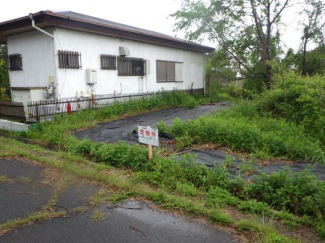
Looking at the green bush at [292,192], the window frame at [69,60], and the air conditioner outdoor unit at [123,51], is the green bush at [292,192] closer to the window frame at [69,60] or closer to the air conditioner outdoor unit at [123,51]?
the window frame at [69,60]

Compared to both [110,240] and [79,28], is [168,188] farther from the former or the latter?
[79,28]

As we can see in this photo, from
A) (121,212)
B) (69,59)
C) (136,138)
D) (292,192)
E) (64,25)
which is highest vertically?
(64,25)

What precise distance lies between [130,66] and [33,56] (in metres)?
3.98

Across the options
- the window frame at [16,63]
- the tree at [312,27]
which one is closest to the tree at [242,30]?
the tree at [312,27]

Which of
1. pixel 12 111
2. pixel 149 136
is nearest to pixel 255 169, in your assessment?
pixel 149 136

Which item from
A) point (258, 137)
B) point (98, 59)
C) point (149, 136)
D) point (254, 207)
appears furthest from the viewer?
point (98, 59)

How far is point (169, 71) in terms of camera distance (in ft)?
46.3

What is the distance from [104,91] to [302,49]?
1131cm

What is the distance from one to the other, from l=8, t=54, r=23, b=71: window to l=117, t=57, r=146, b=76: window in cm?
381

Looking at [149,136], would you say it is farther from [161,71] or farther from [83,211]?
[161,71]

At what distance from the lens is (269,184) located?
3393mm

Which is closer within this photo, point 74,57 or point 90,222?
point 90,222

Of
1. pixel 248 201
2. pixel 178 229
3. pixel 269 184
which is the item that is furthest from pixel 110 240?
pixel 269 184

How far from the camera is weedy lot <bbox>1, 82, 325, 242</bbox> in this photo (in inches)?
111
